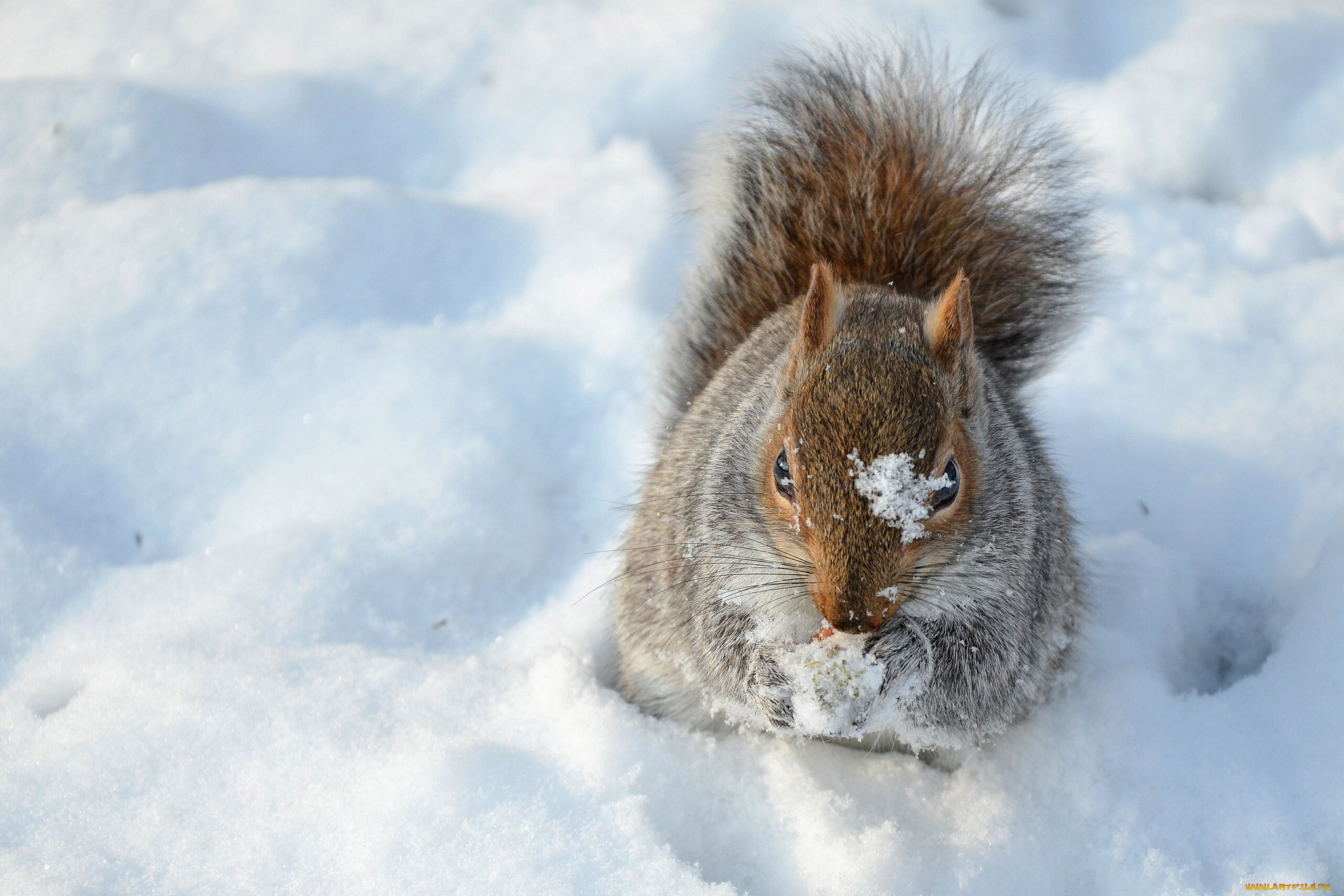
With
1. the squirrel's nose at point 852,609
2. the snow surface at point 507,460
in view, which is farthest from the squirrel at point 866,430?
the snow surface at point 507,460

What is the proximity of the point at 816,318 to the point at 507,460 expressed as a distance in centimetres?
123

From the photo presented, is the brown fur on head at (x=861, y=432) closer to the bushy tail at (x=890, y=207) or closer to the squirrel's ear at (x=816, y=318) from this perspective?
the squirrel's ear at (x=816, y=318)

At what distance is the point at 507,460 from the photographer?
2656 mm

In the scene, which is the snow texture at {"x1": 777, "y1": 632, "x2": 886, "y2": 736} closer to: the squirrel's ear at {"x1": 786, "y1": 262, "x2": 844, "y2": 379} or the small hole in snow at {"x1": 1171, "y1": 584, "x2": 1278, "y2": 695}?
the squirrel's ear at {"x1": 786, "y1": 262, "x2": 844, "y2": 379}

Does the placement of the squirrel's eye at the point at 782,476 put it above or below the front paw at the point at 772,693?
above

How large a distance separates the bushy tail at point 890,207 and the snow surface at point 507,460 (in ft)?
1.50

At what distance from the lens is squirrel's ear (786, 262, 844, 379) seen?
5.46ft

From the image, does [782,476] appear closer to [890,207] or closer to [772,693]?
[772,693]

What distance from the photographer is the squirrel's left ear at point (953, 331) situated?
165cm

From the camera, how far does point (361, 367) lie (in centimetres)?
276

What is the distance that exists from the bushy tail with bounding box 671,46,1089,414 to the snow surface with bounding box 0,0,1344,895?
46 centimetres

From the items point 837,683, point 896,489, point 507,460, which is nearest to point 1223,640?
point 837,683

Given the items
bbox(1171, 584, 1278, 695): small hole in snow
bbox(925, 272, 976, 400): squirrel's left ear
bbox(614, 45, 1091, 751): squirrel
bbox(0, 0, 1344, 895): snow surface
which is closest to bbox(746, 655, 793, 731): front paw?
bbox(614, 45, 1091, 751): squirrel

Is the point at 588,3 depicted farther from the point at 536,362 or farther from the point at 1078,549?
the point at 1078,549
